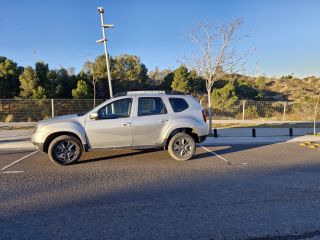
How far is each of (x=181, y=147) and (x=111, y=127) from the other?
205 cm

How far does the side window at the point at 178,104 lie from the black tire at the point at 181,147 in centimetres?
72

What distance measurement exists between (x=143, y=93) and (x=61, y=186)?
3391mm

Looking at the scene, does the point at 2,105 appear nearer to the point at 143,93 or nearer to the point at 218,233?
the point at 143,93

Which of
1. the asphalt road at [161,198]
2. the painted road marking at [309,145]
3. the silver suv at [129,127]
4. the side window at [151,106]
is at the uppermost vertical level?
the side window at [151,106]

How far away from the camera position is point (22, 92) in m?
22.1

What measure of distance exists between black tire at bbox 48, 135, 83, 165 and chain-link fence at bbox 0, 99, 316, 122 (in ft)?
29.3

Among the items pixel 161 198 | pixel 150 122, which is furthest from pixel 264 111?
pixel 161 198

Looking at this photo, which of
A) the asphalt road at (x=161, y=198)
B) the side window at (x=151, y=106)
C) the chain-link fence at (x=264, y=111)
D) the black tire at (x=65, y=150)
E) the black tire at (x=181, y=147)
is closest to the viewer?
the asphalt road at (x=161, y=198)

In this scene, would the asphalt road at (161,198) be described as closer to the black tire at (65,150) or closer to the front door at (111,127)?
the black tire at (65,150)

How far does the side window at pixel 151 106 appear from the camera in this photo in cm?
729

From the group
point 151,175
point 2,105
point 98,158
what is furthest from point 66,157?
point 2,105

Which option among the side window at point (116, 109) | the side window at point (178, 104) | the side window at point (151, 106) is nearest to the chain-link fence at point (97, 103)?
the side window at point (116, 109)

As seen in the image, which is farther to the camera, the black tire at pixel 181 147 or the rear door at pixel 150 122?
the black tire at pixel 181 147

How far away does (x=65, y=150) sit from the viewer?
6.97 metres
